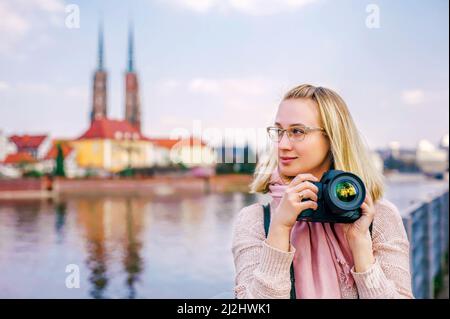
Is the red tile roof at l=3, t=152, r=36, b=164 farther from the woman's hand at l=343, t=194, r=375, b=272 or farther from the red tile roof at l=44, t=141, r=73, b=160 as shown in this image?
the woman's hand at l=343, t=194, r=375, b=272

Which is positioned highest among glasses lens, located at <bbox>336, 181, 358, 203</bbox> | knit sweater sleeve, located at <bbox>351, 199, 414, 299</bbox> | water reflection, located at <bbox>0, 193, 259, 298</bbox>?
glasses lens, located at <bbox>336, 181, 358, 203</bbox>

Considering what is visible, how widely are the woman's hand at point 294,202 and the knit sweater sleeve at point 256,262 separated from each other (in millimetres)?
32

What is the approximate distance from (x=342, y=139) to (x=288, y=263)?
17cm

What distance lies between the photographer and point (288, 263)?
722mm

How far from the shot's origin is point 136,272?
770cm

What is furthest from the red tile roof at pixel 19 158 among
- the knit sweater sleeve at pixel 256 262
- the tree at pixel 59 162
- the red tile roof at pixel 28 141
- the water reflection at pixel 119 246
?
the knit sweater sleeve at pixel 256 262

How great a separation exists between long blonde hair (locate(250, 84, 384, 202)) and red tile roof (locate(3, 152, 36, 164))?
925 cm

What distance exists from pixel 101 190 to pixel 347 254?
51.3 ft

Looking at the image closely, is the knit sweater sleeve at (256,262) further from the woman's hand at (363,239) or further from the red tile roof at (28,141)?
the red tile roof at (28,141)

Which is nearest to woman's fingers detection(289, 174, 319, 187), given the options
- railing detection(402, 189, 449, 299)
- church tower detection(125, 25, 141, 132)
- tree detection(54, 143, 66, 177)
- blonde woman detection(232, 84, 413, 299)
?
blonde woman detection(232, 84, 413, 299)

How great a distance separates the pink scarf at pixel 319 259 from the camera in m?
0.78

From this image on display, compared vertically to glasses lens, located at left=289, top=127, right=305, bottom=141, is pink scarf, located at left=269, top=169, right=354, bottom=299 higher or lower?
lower

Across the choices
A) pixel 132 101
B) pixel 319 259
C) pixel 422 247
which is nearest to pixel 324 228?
pixel 319 259

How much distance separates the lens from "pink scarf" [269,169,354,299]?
780mm
